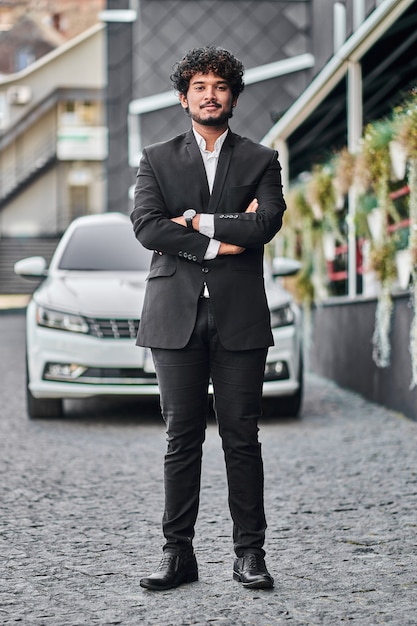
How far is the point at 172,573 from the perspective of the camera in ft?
13.5

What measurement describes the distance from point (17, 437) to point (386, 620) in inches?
188

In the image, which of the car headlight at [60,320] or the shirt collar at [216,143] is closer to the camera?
the shirt collar at [216,143]

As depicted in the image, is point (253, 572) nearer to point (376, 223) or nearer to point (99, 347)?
point (99, 347)

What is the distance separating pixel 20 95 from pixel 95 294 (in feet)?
146

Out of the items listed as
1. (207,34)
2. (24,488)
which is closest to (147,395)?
(24,488)

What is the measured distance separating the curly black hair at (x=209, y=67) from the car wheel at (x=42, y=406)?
5.10m

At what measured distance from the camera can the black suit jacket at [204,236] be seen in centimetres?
410

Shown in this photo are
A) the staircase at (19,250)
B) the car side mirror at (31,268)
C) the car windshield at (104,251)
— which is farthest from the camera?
the staircase at (19,250)

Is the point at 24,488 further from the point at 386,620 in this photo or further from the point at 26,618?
the point at 386,620

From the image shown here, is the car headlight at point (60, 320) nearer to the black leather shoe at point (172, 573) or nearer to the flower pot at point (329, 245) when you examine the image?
the flower pot at point (329, 245)

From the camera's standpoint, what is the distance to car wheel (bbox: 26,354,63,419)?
29.6 feet

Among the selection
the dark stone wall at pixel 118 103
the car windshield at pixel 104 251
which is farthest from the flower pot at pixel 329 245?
the dark stone wall at pixel 118 103

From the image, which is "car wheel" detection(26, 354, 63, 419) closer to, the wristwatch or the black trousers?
the black trousers

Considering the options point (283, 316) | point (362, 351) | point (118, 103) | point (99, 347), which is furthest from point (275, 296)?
point (118, 103)
